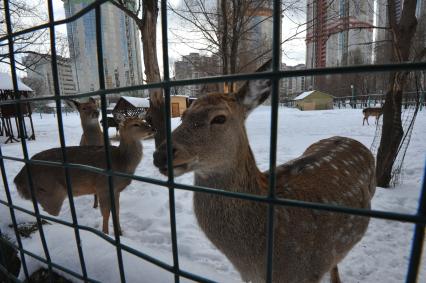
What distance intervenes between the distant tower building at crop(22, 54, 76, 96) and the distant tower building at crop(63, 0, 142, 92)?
32cm

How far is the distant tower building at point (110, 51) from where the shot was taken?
6574 mm

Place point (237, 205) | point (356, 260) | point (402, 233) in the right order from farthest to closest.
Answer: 1. point (402, 233)
2. point (356, 260)
3. point (237, 205)

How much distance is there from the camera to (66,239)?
2207 millimetres

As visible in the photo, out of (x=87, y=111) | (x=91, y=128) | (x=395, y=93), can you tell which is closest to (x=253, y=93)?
(x=395, y=93)

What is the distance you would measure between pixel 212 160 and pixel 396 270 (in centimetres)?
260

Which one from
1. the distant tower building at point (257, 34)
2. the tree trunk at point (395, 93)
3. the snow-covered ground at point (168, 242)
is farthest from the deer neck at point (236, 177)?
the distant tower building at point (257, 34)

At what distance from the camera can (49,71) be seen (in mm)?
15969

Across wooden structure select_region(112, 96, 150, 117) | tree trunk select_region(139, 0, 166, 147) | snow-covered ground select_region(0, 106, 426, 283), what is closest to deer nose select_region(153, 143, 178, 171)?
snow-covered ground select_region(0, 106, 426, 283)

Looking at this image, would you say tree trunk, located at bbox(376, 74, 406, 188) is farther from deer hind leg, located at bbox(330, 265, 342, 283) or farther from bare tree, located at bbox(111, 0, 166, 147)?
bare tree, located at bbox(111, 0, 166, 147)

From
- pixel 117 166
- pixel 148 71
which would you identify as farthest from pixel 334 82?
pixel 117 166

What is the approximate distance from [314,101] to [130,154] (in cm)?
3385

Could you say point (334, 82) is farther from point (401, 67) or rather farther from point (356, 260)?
point (401, 67)

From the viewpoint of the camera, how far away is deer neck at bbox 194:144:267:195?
1.85 metres

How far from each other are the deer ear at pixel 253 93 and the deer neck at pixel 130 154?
3.30m
